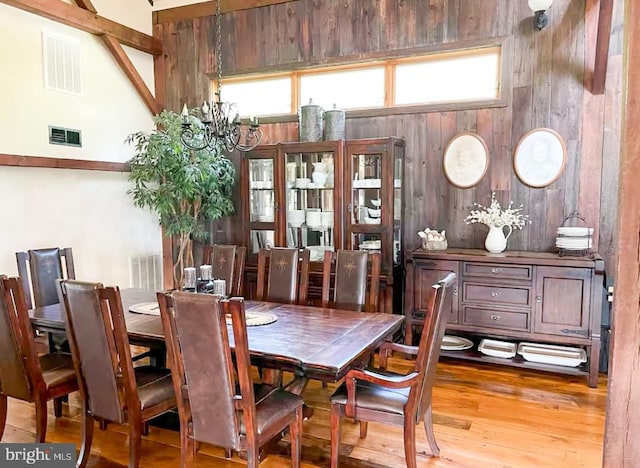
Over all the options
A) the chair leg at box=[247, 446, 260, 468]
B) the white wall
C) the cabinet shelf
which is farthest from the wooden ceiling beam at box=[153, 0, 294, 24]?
the chair leg at box=[247, 446, 260, 468]

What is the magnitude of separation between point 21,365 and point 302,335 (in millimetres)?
1431

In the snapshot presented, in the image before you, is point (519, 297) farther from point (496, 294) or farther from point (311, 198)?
point (311, 198)

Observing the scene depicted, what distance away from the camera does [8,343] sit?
96.2 inches

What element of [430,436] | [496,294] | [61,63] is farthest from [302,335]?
[61,63]

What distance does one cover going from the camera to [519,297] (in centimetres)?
367

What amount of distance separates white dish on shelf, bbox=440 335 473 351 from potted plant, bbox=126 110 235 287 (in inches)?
96.6

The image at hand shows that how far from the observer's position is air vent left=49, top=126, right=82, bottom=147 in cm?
438

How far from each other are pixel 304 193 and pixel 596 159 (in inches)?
96.9

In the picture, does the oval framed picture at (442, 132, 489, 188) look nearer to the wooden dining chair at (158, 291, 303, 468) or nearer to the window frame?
the window frame

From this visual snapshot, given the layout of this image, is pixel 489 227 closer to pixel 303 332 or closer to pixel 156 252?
pixel 303 332

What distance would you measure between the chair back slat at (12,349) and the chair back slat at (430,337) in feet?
6.32

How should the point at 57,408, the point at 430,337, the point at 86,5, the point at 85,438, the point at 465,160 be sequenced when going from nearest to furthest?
the point at 430,337, the point at 85,438, the point at 57,408, the point at 465,160, the point at 86,5

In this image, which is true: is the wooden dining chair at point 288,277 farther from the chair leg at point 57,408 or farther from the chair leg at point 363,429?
the chair leg at point 57,408

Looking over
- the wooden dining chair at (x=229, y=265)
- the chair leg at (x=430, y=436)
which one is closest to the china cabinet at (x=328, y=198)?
the wooden dining chair at (x=229, y=265)
